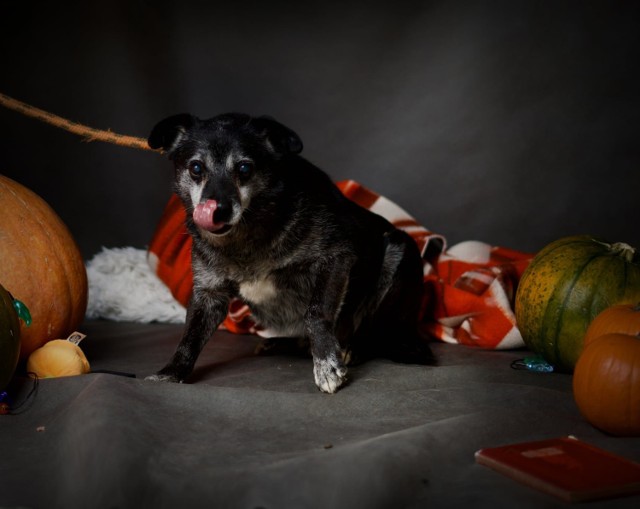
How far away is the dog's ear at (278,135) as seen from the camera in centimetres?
294

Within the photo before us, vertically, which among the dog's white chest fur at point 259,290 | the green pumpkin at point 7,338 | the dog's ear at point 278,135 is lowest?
the green pumpkin at point 7,338

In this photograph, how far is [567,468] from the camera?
6.00 ft

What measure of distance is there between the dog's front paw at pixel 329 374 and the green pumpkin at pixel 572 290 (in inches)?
33.5

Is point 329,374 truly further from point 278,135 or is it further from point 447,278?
point 447,278

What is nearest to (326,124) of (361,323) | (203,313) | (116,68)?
(116,68)

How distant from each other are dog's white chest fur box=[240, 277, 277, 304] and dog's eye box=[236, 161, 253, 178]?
0.45m

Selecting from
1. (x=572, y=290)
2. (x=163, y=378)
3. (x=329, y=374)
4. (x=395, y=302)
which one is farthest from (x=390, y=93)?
(x=163, y=378)

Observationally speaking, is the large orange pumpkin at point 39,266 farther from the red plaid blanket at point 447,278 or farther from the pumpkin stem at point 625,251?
the pumpkin stem at point 625,251

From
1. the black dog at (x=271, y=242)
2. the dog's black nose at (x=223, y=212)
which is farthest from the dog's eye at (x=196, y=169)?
the dog's black nose at (x=223, y=212)

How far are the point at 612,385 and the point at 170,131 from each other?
6.07 feet

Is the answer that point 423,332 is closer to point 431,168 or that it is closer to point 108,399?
point 431,168

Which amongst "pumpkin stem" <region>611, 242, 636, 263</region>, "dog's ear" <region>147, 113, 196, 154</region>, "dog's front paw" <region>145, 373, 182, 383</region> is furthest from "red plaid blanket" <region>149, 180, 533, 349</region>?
"dog's front paw" <region>145, 373, 182, 383</region>

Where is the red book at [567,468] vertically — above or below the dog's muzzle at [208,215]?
below

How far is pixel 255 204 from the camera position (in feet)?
9.75
